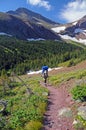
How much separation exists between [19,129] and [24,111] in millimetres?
3245

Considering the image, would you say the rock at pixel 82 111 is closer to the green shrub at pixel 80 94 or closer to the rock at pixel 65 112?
the rock at pixel 65 112

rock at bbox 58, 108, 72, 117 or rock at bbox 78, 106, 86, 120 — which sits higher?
rock at bbox 78, 106, 86, 120

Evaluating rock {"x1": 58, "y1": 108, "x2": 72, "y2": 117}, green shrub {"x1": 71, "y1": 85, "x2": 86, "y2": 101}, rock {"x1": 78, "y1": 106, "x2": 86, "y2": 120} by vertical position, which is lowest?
rock {"x1": 58, "y1": 108, "x2": 72, "y2": 117}

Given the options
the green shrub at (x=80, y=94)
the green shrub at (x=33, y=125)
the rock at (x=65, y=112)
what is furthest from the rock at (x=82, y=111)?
the green shrub at (x=33, y=125)

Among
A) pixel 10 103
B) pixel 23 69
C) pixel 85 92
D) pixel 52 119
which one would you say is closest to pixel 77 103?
pixel 85 92

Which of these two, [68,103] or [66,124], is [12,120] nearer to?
[66,124]

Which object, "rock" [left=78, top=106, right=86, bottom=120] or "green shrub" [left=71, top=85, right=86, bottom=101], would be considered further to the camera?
"green shrub" [left=71, top=85, right=86, bottom=101]

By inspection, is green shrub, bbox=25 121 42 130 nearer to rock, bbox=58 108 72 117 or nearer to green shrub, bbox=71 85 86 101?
rock, bbox=58 108 72 117

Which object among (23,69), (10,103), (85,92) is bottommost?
(23,69)

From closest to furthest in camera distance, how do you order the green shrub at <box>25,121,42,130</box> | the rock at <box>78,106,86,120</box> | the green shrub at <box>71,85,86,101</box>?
the green shrub at <box>25,121,42,130</box>
the rock at <box>78,106,86,120</box>
the green shrub at <box>71,85,86,101</box>

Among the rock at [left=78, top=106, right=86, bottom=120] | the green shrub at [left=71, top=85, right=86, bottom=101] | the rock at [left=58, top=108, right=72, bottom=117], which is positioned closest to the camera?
the rock at [left=78, top=106, right=86, bottom=120]

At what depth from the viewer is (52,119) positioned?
18.5 metres

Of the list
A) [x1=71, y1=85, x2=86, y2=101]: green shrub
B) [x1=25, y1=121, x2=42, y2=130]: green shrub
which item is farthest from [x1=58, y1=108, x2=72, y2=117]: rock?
[x1=25, y1=121, x2=42, y2=130]: green shrub

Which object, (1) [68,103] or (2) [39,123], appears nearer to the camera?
(2) [39,123]
